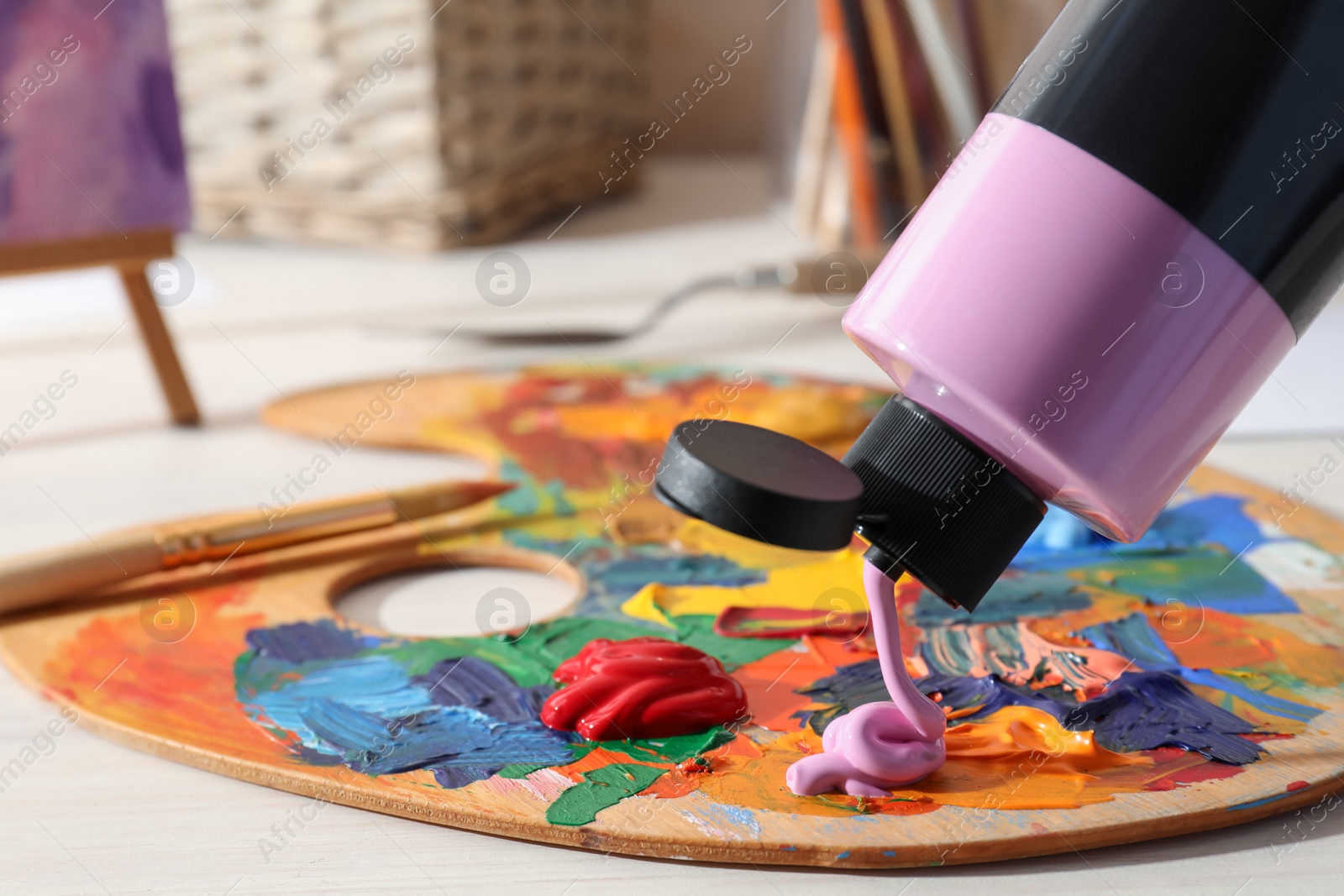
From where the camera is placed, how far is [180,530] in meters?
0.49

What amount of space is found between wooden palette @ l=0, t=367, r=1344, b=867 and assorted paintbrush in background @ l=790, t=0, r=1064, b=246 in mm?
476

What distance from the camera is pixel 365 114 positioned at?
104 centimetres

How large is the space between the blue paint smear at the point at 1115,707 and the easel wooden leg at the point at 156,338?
1.40ft

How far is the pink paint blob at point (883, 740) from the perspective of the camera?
0.34 m

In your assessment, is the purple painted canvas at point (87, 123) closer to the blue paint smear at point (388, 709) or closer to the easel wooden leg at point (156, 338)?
the easel wooden leg at point (156, 338)

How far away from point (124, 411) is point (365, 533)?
252 mm

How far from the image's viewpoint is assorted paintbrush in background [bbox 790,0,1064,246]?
0.97 metres

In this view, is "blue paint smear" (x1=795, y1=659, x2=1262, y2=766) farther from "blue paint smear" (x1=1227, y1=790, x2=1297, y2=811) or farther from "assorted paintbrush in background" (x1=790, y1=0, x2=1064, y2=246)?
"assorted paintbrush in background" (x1=790, y1=0, x2=1064, y2=246)

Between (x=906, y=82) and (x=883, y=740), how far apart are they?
0.73 meters

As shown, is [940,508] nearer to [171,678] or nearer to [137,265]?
[171,678]

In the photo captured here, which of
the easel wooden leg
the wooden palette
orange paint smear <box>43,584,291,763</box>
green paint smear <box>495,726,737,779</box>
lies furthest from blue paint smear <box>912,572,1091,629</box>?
the easel wooden leg

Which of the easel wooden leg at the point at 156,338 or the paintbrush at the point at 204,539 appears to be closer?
the paintbrush at the point at 204,539

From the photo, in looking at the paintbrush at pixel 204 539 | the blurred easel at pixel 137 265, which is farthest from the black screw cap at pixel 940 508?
the blurred easel at pixel 137 265

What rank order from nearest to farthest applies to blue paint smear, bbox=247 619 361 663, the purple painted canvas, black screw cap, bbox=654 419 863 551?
black screw cap, bbox=654 419 863 551 → blue paint smear, bbox=247 619 361 663 → the purple painted canvas
